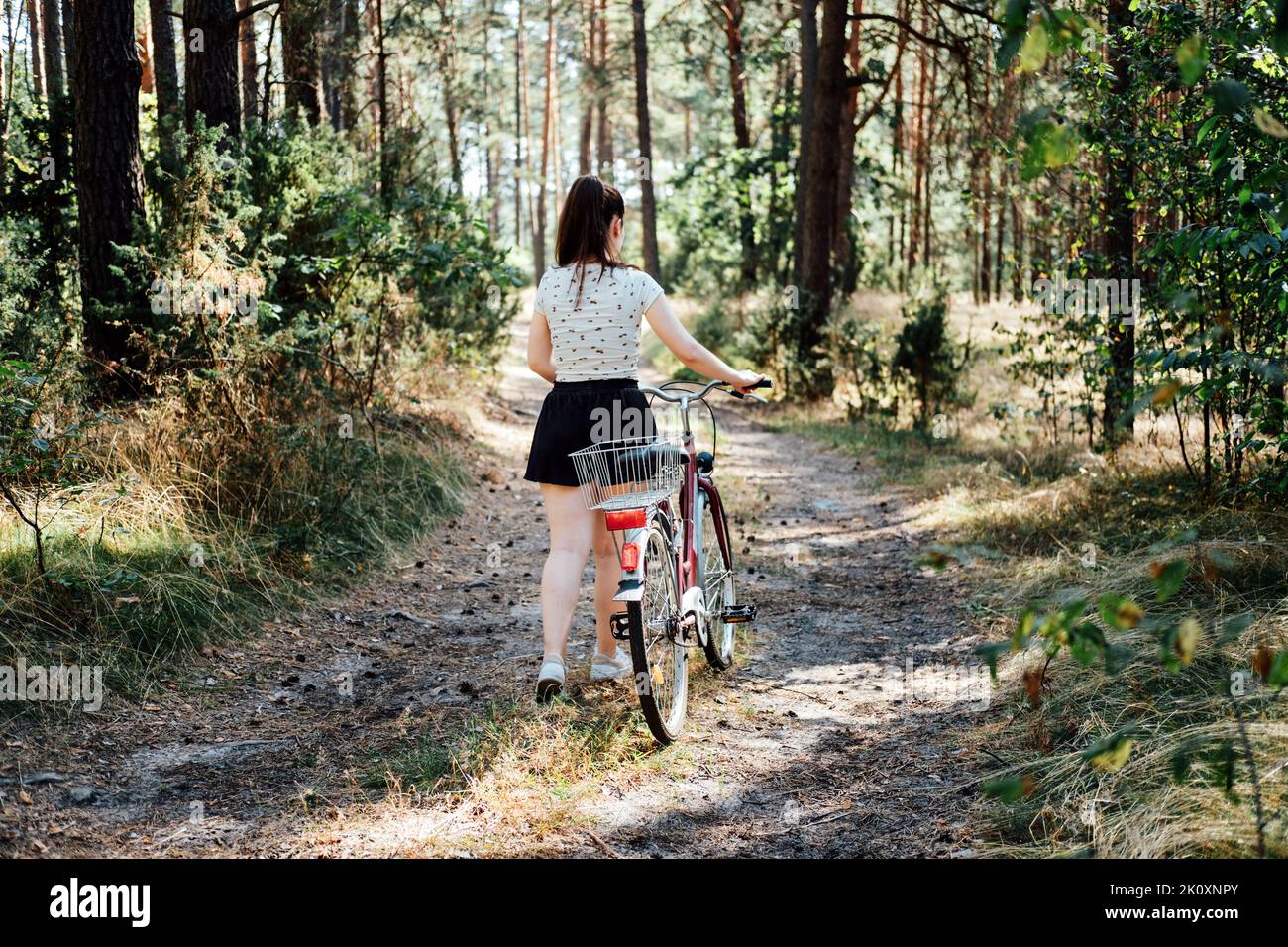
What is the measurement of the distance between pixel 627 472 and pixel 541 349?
2.48 ft

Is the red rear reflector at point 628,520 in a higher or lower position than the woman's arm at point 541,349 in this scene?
lower

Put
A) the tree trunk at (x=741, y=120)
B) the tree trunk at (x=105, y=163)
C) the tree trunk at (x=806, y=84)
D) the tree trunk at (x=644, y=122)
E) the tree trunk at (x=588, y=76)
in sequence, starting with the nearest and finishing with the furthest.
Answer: the tree trunk at (x=105, y=163) < the tree trunk at (x=806, y=84) < the tree trunk at (x=644, y=122) < the tree trunk at (x=741, y=120) < the tree trunk at (x=588, y=76)

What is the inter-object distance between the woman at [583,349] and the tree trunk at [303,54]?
6.94 metres

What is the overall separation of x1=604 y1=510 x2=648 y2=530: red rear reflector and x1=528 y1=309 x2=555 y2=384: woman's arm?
0.80 m

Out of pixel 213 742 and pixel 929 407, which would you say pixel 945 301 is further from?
pixel 213 742

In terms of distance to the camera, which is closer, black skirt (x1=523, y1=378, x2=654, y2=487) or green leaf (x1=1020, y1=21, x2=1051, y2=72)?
green leaf (x1=1020, y1=21, x2=1051, y2=72)

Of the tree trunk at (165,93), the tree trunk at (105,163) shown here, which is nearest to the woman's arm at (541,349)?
the tree trunk at (165,93)

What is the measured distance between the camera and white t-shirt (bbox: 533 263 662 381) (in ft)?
14.7

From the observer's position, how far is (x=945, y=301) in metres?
12.8

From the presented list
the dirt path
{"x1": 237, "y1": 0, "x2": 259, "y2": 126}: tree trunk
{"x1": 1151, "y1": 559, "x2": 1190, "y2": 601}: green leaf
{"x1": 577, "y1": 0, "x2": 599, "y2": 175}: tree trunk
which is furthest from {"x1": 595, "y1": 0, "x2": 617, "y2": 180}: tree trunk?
{"x1": 1151, "y1": 559, "x2": 1190, "y2": 601}: green leaf

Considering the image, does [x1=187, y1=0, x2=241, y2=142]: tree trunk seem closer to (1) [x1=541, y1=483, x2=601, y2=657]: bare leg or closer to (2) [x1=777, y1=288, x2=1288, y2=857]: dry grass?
(1) [x1=541, y1=483, x2=601, y2=657]: bare leg

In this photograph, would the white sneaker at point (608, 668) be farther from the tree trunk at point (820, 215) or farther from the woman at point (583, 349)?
the tree trunk at point (820, 215)

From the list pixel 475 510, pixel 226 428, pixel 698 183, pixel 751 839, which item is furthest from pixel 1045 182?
pixel 698 183

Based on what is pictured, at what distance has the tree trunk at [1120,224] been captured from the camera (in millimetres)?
7219
